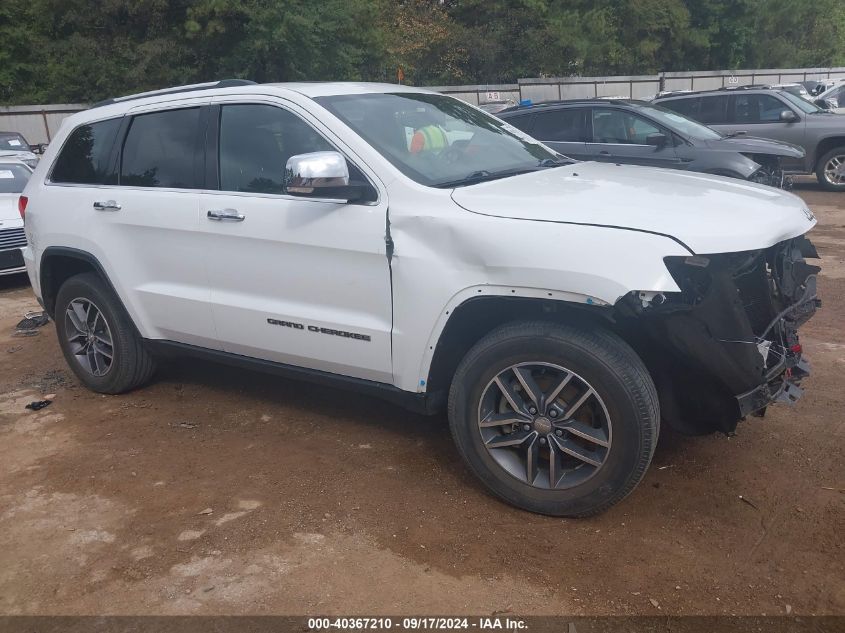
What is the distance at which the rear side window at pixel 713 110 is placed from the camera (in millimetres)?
13883

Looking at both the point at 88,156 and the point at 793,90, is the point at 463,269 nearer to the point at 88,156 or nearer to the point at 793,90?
the point at 88,156

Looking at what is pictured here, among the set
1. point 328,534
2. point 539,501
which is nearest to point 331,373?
point 328,534

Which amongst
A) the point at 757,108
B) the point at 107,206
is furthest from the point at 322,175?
the point at 757,108

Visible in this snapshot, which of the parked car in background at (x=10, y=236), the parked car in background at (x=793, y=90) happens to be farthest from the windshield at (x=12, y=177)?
the parked car in background at (x=793, y=90)

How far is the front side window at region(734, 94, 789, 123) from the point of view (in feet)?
44.7

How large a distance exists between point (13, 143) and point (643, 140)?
11671mm

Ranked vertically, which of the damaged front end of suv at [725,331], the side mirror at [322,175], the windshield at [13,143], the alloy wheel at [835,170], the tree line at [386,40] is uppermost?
the tree line at [386,40]

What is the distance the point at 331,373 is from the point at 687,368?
1.77 metres

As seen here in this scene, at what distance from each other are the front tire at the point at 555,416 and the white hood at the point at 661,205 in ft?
1.60

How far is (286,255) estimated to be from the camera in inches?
160

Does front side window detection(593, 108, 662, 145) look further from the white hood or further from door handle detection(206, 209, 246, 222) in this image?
door handle detection(206, 209, 246, 222)

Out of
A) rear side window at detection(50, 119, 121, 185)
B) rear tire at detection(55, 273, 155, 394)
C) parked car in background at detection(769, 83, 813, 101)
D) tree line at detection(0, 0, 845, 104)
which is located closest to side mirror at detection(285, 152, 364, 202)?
rear side window at detection(50, 119, 121, 185)

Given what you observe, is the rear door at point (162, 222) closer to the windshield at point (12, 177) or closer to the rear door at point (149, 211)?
the rear door at point (149, 211)

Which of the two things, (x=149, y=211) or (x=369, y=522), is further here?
(x=149, y=211)
